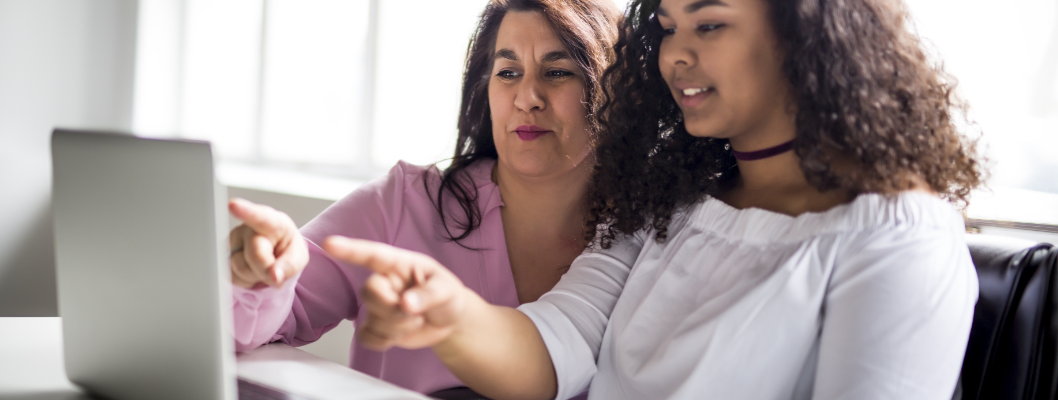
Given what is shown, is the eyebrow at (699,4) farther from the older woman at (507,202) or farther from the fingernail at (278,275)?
the fingernail at (278,275)

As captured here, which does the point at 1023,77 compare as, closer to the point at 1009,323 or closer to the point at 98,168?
the point at 1009,323

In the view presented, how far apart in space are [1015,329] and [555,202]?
0.81 metres

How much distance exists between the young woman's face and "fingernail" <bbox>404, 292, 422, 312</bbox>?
0.48m

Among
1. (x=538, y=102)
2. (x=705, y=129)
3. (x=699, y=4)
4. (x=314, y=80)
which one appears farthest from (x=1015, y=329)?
(x=314, y=80)

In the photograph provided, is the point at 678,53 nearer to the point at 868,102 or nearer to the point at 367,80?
the point at 868,102

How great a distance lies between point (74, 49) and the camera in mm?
3738

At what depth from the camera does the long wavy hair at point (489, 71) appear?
1435 millimetres

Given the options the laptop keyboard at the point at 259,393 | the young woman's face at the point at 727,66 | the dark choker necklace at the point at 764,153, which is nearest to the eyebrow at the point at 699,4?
the young woman's face at the point at 727,66

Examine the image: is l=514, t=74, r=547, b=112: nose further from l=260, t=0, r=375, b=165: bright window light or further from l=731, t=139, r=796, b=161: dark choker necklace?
l=260, t=0, r=375, b=165: bright window light

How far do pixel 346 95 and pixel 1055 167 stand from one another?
2.82 m

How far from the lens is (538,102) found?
1407 mm

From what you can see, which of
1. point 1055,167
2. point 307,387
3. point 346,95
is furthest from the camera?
point 346,95

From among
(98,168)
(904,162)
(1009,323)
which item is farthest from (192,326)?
(1009,323)

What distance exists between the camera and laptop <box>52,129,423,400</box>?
2.17ft
